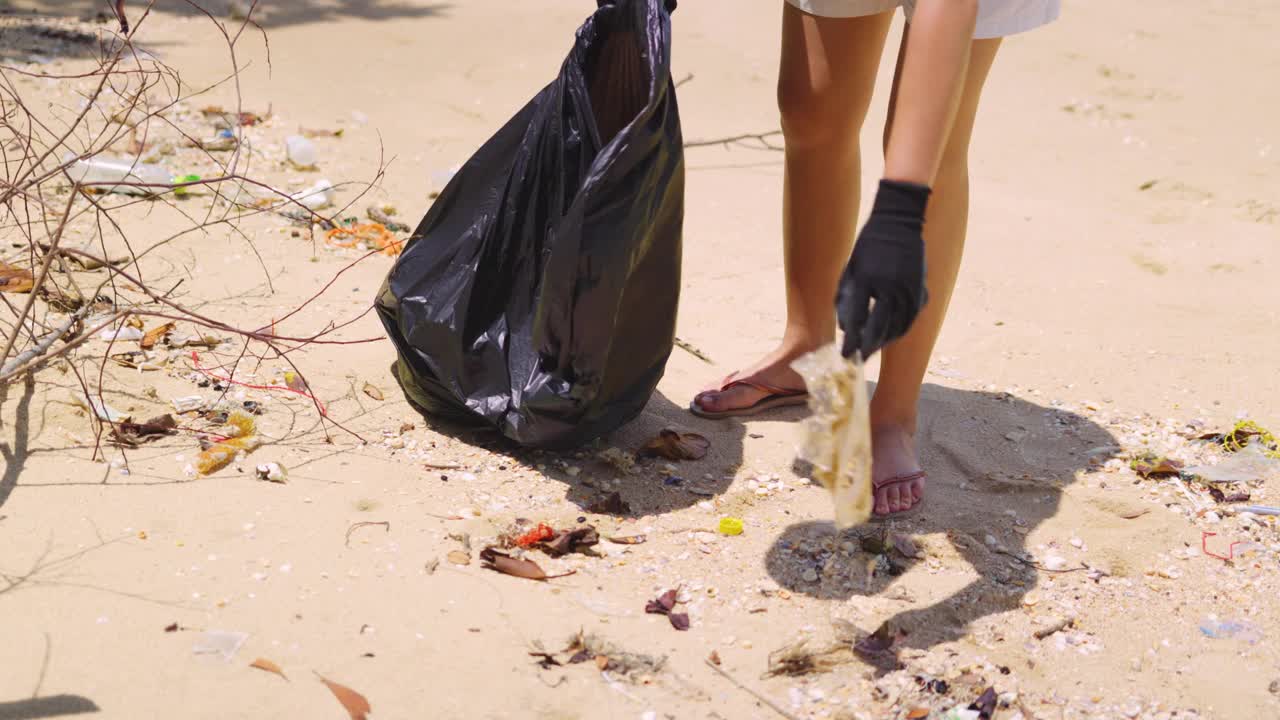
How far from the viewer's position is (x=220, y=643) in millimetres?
1561

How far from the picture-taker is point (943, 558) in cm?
199

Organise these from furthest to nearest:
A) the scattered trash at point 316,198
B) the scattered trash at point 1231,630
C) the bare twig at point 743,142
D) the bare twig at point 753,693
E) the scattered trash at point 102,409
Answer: the bare twig at point 743,142 → the scattered trash at point 316,198 → the scattered trash at point 102,409 → the scattered trash at point 1231,630 → the bare twig at point 753,693

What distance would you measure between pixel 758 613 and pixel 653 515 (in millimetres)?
339

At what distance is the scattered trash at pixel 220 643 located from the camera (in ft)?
5.05

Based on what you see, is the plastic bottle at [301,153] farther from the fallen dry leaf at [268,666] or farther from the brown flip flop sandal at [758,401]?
the fallen dry leaf at [268,666]

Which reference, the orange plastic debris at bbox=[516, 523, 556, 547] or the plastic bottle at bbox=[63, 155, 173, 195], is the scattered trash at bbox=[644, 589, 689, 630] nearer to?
the orange plastic debris at bbox=[516, 523, 556, 547]

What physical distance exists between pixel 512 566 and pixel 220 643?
0.47 m

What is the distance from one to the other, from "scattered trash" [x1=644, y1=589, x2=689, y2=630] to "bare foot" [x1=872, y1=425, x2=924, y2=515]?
52 centimetres

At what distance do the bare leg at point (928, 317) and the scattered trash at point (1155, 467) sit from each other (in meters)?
0.50

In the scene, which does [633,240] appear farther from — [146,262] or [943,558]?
[146,262]

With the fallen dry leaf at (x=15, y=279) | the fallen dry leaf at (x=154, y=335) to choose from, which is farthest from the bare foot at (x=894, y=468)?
the fallen dry leaf at (x=15, y=279)

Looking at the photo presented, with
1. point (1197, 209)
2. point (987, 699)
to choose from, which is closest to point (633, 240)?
point (987, 699)

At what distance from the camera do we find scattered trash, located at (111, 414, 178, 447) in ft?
6.60

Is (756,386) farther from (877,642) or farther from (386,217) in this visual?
(386,217)
